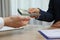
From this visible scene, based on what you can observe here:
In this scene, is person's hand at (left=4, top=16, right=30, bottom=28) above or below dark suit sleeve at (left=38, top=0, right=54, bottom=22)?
above

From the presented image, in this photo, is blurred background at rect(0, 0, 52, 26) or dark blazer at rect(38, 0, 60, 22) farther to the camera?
blurred background at rect(0, 0, 52, 26)

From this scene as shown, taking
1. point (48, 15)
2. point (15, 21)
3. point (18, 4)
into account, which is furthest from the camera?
point (18, 4)

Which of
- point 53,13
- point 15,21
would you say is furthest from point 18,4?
point 15,21

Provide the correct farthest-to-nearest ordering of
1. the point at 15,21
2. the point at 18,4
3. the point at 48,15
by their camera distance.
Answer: the point at 18,4 → the point at 48,15 → the point at 15,21

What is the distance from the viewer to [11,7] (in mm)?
2428

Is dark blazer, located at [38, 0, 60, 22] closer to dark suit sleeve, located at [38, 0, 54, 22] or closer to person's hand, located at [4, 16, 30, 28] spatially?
dark suit sleeve, located at [38, 0, 54, 22]

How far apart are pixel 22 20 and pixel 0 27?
13cm

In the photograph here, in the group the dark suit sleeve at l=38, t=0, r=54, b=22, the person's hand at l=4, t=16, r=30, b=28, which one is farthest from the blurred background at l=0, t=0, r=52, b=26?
the person's hand at l=4, t=16, r=30, b=28

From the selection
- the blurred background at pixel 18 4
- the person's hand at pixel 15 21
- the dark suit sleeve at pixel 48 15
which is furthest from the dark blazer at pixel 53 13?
the blurred background at pixel 18 4

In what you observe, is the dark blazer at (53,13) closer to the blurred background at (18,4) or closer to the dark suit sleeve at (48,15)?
the dark suit sleeve at (48,15)

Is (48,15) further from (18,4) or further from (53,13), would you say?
(18,4)

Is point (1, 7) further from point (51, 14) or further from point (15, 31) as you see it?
point (15, 31)

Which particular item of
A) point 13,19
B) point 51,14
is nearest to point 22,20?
point 13,19

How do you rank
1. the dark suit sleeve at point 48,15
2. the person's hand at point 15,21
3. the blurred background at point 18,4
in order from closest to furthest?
1. the person's hand at point 15,21
2. the dark suit sleeve at point 48,15
3. the blurred background at point 18,4
